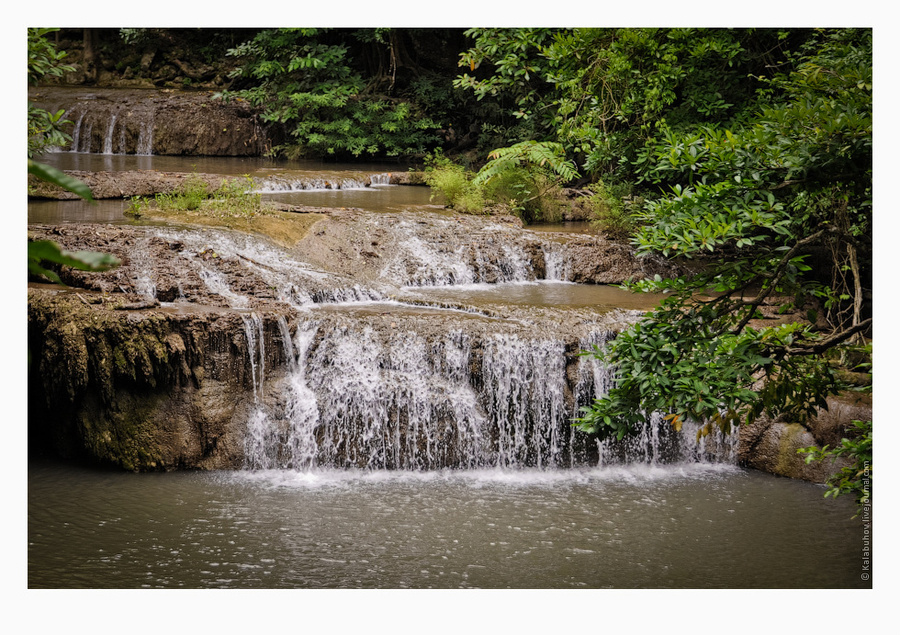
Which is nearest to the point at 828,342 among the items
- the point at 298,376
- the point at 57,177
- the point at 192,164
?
the point at 57,177

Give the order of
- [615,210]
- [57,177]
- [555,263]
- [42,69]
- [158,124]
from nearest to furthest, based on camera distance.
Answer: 1. [57,177]
2. [42,69]
3. [555,263]
4. [615,210]
5. [158,124]

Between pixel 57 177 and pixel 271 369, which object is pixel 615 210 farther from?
pixel 57 177

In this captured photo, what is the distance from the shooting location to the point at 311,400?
654 centimetres

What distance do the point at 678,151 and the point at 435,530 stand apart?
2957 millimetres

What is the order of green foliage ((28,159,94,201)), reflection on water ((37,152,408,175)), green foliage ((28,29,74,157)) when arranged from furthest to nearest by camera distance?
reflection on water ((37,152,408,175)) < green foliage ((28,29,74,157)) < green foliage ((28,159,94,201))

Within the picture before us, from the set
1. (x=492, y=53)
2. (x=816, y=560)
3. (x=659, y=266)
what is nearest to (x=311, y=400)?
(x=492, y=53)

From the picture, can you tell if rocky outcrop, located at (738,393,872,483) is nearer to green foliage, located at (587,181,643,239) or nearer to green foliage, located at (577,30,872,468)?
green foliage, located at (577,30,872,468)

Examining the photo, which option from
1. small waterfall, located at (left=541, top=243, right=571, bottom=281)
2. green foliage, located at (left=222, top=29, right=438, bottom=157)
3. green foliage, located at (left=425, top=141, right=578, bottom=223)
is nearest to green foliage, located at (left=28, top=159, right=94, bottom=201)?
small waterfall, located at (left=541, top=243, right=571, bottom=281)

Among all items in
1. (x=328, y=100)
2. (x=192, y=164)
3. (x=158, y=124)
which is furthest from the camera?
(x=158, y=124)

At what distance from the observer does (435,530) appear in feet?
17.2

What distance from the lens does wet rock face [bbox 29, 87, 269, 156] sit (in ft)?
49.1

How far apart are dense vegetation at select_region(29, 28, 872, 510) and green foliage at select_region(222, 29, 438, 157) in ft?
0.13

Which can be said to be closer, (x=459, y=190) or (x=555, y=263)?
(x=555, y=263)

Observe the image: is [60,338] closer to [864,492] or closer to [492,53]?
[492,53]
